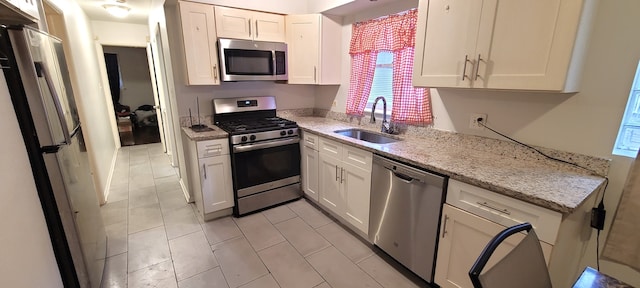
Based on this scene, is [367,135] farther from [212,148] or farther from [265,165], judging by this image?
[212,148]

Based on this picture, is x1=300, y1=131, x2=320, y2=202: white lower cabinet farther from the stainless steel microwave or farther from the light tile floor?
the stainless steel microwave

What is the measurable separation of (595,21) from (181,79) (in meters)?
3.17

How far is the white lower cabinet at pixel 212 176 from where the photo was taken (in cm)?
247

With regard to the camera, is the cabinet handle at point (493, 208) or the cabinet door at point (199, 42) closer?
the cabinet handle at point (493, 208)

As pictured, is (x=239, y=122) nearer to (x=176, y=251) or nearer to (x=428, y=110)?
(x=176, y=251)

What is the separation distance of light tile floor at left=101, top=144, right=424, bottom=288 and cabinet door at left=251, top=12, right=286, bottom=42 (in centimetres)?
186

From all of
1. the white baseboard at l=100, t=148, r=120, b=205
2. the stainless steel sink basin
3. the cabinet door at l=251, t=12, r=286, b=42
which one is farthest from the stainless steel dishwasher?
A: the white baseboard at l=100, t=148, r=120, b=205

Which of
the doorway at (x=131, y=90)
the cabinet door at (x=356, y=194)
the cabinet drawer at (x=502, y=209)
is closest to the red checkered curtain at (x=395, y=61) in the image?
the cabinet door at (x=356, y=194)

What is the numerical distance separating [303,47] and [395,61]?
3.60ft

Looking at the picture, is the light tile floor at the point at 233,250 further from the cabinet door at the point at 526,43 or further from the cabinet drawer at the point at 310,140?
the cabinet door at the point at 526,43

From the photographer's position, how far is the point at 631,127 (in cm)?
135

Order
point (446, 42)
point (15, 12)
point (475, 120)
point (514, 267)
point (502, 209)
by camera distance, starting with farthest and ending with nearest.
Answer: point (475, 120), point (446, 42), point (502, 209), point (15, 12), point (514, 267)

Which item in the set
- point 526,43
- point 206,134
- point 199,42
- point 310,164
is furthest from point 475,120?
point 199,42

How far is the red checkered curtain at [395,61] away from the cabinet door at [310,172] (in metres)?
0.69
